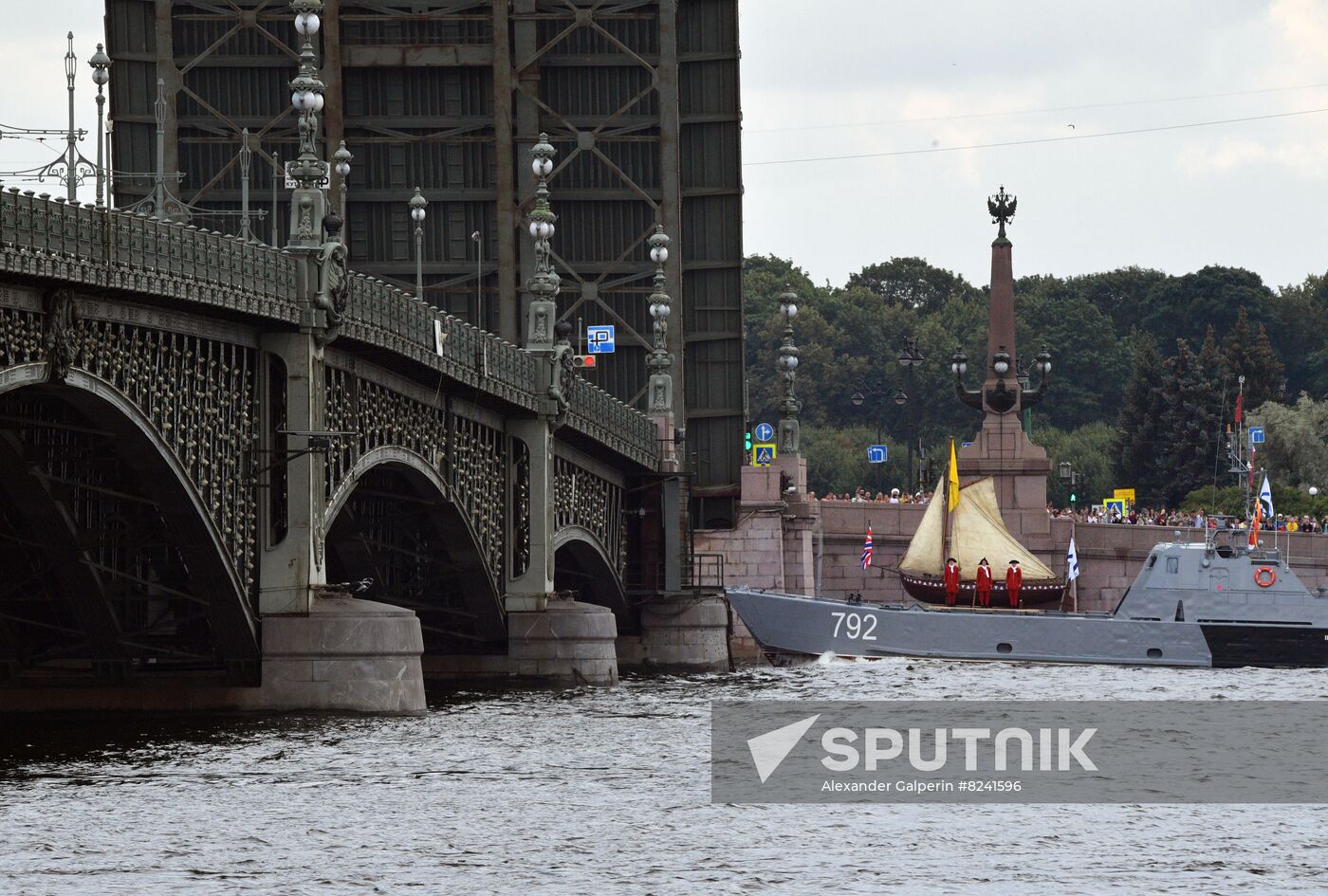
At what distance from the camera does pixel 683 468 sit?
6431 centimetres

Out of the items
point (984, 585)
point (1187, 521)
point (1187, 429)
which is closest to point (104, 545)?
point (984, 585)

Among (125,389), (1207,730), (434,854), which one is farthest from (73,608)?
(1207,730)

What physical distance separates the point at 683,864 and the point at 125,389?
36.6 feet

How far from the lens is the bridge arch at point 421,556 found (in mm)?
47219

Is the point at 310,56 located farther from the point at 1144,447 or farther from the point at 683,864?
the point at 1144,447

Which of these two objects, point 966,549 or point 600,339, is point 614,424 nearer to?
point 600,339

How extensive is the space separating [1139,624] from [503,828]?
38.2 metres

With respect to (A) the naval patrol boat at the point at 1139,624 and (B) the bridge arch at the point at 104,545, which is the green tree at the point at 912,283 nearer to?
(A) the naval patrol boat at the point at 1139,624

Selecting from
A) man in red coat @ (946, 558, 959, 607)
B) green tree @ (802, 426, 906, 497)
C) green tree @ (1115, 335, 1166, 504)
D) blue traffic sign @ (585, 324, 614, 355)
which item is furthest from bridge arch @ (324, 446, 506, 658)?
green tree @ (802, 426, 906, 497)

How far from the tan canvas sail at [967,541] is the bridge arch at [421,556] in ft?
76.8

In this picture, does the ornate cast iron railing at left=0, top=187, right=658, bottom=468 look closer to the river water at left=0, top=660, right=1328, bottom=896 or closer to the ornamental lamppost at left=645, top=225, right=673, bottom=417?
the river water at left=0, top=660, right=1328, bottom=896

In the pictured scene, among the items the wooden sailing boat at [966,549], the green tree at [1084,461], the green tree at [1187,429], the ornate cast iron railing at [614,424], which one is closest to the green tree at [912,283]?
the green tree at [1084,461]

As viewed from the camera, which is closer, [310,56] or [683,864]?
[683,864]

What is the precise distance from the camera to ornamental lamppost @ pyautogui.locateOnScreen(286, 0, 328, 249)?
39094 mm
